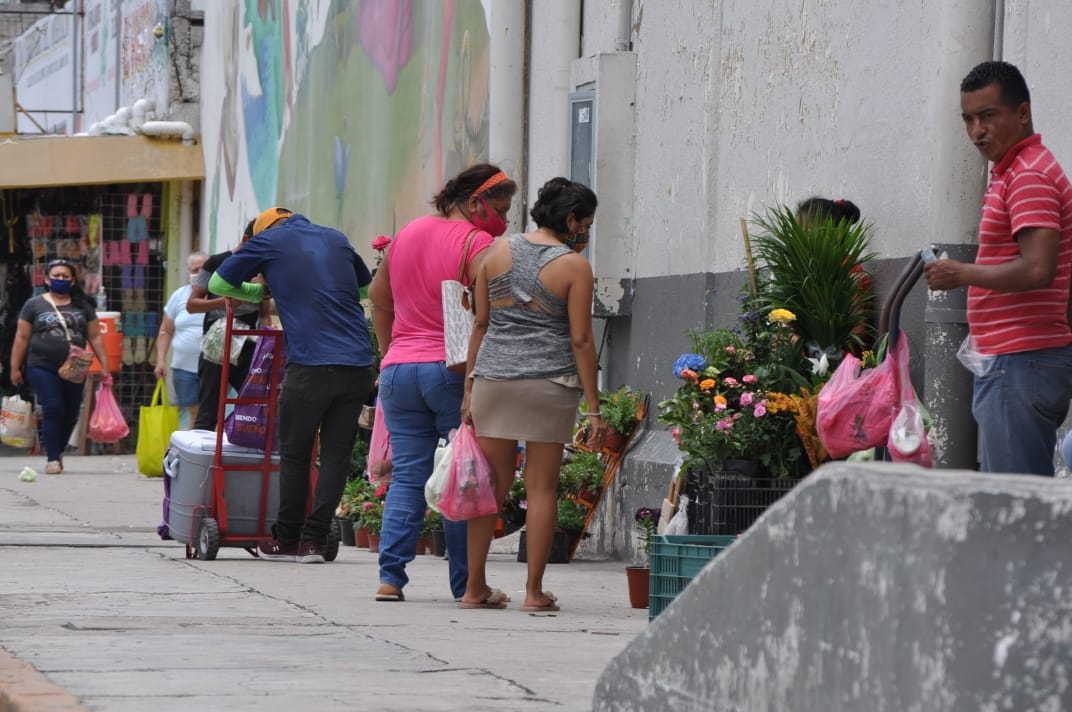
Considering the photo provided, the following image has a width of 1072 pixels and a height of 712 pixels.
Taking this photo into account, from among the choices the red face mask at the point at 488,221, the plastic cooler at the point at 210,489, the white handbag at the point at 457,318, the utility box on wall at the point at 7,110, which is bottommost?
the plastic cooler at the point at 210,489

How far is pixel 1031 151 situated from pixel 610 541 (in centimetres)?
546

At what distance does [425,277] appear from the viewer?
8.39 meters

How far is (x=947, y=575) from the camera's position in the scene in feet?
11.9

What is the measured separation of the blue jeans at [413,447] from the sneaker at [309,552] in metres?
1.64

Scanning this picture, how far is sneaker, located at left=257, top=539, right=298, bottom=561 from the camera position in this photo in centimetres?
1010

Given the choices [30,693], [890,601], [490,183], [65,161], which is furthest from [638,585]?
[65,161]

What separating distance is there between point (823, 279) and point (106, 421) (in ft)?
37.6

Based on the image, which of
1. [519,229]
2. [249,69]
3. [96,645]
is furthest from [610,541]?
[249,69]

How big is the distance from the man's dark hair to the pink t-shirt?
2.93 metres

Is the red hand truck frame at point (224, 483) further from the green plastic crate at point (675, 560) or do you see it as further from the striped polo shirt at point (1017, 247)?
the striped polo shirt at point (1017, 247)

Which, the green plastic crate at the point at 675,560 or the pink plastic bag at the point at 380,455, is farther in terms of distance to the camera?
the pink plastic bag at the point at 380,455

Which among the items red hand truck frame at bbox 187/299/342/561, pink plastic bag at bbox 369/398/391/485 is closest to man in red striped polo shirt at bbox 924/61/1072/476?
red hand truck frame at bbox 187/299/342/561

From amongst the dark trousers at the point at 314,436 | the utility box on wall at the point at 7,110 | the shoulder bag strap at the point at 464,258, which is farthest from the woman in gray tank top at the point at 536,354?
the utility box on wall at the point at 7,110

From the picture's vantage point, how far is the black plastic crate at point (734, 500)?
25.4ft
